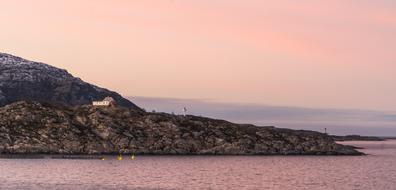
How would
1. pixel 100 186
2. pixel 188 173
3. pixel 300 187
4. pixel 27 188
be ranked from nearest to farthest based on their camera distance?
pixel 27 188 → pixel 100 186 → pixel 300 187 → pixel 188 173

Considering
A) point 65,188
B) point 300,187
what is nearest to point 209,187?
point 300,187

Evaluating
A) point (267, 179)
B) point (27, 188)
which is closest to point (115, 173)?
point (267, 179)

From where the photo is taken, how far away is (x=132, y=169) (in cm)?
16575

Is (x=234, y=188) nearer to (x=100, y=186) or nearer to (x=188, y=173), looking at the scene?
(x=100, y=186)

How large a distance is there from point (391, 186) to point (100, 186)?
203 ft

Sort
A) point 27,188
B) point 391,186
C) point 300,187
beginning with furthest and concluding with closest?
point 391,186 → point 300,187 → point 27,188

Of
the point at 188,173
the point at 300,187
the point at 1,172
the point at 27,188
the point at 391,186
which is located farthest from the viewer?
the point at 188,173

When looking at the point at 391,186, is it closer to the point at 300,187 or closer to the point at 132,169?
the point at 300,187

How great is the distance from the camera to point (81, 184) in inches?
4574

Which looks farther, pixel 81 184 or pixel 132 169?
pixel 132 169

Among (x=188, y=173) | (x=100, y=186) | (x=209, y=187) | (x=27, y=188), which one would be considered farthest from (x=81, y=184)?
(x=188, y=173)

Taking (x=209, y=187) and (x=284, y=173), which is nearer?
(x=209, y=187)

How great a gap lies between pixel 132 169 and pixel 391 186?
67.6m

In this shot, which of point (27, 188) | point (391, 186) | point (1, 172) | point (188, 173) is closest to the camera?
point (27, 188)
